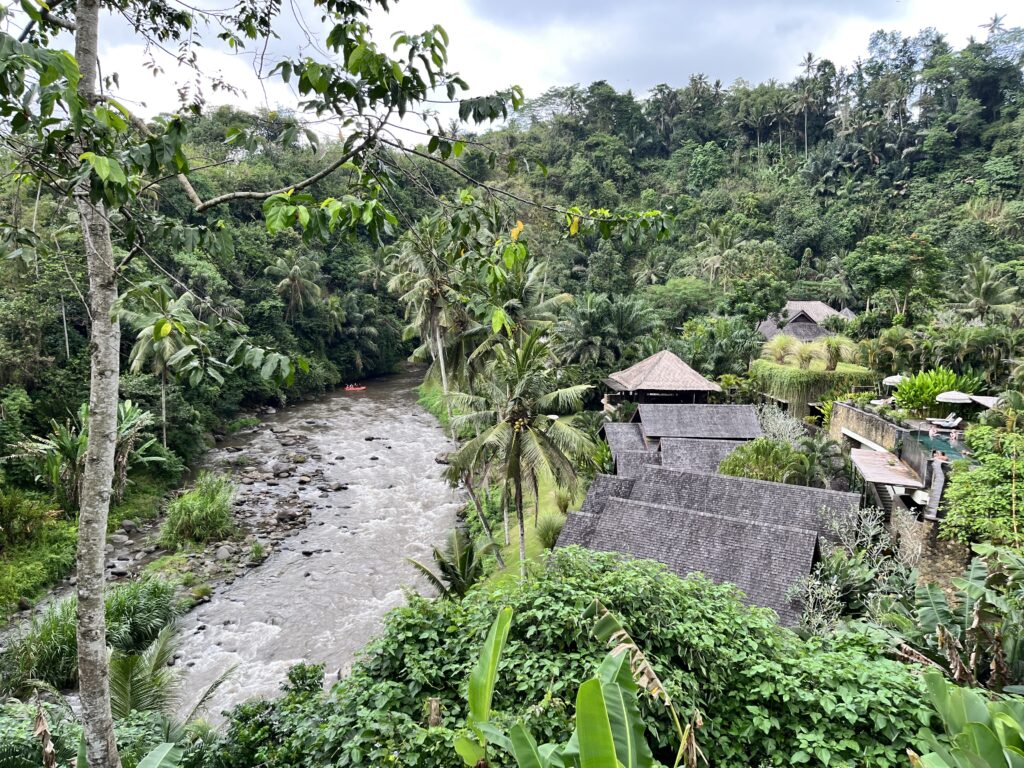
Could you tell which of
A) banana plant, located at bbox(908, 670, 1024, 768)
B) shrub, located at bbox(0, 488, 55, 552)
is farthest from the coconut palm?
shrub, located at bbox(0, 488, 55, 552)

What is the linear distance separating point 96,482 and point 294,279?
95.6ft

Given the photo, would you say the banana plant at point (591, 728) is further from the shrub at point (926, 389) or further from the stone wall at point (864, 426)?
the shrub at point (926, 389)

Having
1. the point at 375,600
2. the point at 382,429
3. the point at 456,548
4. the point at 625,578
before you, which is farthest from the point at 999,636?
the point at 382,429

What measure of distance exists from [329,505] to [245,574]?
4.16 metres

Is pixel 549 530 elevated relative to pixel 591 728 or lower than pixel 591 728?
lower

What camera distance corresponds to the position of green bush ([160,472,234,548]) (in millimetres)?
15430

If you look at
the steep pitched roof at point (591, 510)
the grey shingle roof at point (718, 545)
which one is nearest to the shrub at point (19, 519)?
the steep pitched roof at point (591, 510)

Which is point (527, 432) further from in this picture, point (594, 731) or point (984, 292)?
point (984, 292)

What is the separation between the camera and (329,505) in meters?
18.3

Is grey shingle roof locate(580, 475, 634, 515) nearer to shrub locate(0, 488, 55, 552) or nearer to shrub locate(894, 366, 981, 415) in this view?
shrub locate(894, 366, 981, 415)

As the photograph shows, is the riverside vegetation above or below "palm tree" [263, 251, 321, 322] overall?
below

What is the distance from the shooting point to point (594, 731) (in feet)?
8.96

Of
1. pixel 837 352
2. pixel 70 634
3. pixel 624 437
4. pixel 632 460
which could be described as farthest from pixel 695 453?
pixel 70 634

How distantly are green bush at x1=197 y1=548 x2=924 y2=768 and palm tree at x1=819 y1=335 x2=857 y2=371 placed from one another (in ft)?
52.4
